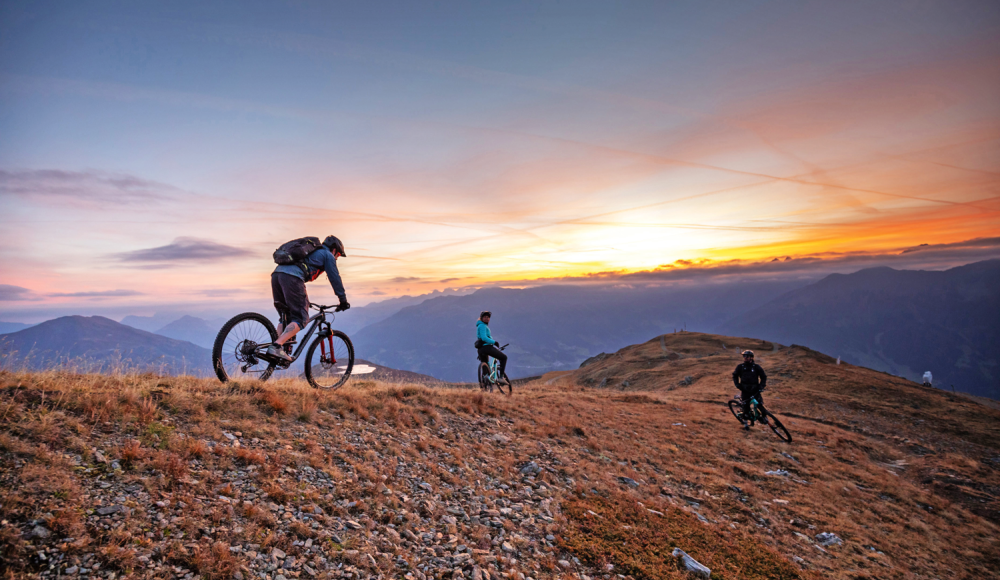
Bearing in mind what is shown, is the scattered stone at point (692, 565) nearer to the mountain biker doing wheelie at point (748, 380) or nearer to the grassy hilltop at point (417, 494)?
the grassy hilltop at point (417, 494)

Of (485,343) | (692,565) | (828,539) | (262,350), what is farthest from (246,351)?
(828,539)

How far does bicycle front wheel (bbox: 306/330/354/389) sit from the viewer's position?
9.89 meters

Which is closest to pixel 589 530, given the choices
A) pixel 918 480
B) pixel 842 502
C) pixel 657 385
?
pixel 842 502

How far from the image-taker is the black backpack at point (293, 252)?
854cm

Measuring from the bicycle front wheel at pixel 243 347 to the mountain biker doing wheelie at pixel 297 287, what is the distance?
13.9 inches

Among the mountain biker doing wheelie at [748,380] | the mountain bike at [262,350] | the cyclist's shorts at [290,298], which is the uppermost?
the cyclist's shorts at [290,298]

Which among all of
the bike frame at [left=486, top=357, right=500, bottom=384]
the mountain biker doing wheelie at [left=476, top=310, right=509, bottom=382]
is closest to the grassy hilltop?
the bike frame at [left=486, top=357, right=500, bottom=384]

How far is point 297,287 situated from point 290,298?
0.30 meters

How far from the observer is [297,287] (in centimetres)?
876

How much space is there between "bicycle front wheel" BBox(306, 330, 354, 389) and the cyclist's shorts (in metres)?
1.08

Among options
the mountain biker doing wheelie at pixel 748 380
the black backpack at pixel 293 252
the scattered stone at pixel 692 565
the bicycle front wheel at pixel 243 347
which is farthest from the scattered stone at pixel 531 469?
the mountain biker doing wheelie at pixel 748 380

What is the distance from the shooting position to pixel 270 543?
4586 millimetres

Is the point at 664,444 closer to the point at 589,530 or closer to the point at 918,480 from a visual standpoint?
the point at 589,530

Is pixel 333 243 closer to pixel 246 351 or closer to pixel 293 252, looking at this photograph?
pixel 293 252
